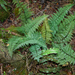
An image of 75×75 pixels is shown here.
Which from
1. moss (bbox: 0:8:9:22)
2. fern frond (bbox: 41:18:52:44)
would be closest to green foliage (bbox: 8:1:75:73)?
fern frond (bbox: 41:18:52:44)

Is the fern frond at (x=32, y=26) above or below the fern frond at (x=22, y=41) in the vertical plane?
above

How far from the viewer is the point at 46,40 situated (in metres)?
3.44

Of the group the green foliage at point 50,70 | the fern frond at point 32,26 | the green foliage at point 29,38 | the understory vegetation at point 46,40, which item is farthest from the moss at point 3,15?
the green foliage at point 50,70

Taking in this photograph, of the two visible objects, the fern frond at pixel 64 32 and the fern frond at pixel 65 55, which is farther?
the fern frond at pixel 64 32

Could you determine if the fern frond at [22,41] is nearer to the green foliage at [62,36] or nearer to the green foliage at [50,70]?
the green foliage at [62,36]

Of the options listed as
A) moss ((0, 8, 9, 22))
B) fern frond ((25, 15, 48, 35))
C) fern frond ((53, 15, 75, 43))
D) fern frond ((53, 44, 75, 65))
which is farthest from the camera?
moss ((0, 8, 9, 22))

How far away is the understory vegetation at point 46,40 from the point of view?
302 centimetres

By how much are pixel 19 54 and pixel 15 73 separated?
0.67 metres

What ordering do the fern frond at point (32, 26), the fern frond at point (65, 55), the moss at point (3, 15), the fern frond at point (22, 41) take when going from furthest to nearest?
the moss at point (3, 15) → the fern frond at point (32, 26) → the fern frond at point (65, 55) → the fern frond at point (22, 41)

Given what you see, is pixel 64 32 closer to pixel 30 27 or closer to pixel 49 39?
pixel 49 39

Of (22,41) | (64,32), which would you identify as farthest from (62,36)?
(22,41)

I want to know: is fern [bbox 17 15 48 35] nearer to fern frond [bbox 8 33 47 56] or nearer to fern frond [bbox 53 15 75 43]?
fern frond [bbox 8 33 47 56]

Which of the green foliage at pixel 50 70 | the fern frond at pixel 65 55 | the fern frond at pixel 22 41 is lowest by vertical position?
the green foliage at pixel 50 70

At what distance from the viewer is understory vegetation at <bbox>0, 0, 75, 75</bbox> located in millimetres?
3020
